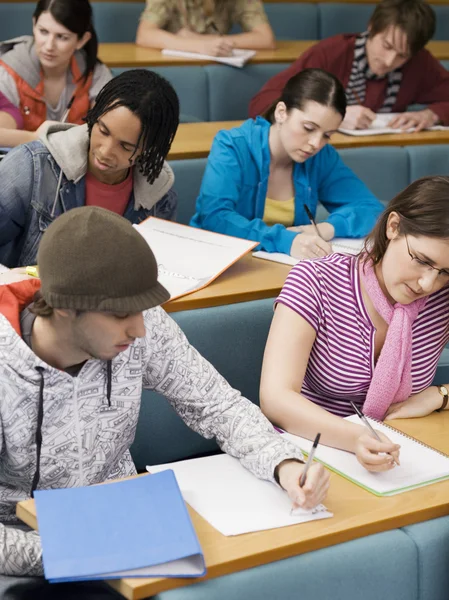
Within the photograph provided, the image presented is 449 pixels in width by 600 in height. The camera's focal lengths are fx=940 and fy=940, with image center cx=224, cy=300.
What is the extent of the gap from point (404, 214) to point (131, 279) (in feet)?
2.30

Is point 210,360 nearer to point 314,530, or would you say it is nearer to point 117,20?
point 314,530

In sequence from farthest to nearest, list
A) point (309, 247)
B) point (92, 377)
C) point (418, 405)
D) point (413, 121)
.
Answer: point (413, 121) → point (309, 247) → point (418, 405) → point (92, 377)

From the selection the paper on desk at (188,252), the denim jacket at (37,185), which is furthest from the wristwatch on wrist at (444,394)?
the denim jacket at (37,185)

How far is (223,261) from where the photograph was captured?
221 centimetres

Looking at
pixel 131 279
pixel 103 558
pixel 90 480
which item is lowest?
pixel 90 480

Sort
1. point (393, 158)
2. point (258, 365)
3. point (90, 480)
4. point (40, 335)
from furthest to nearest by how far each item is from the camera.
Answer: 1. point (393, 158)
2. point (258, 365)
3. point (90, 480)
4. point (40, 335)

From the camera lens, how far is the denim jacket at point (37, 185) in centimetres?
221

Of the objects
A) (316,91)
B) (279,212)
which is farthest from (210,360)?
(316,91)

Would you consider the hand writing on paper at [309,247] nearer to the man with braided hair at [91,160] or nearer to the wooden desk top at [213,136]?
the man with braided hair at [91,160]

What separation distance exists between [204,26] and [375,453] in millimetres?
2935

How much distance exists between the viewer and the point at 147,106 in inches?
85.2

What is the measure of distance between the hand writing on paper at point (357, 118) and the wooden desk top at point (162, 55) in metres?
0.64

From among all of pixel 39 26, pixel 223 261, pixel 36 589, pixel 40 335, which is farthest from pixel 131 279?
pixel 39 26

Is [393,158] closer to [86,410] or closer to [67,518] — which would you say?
[86,410]
